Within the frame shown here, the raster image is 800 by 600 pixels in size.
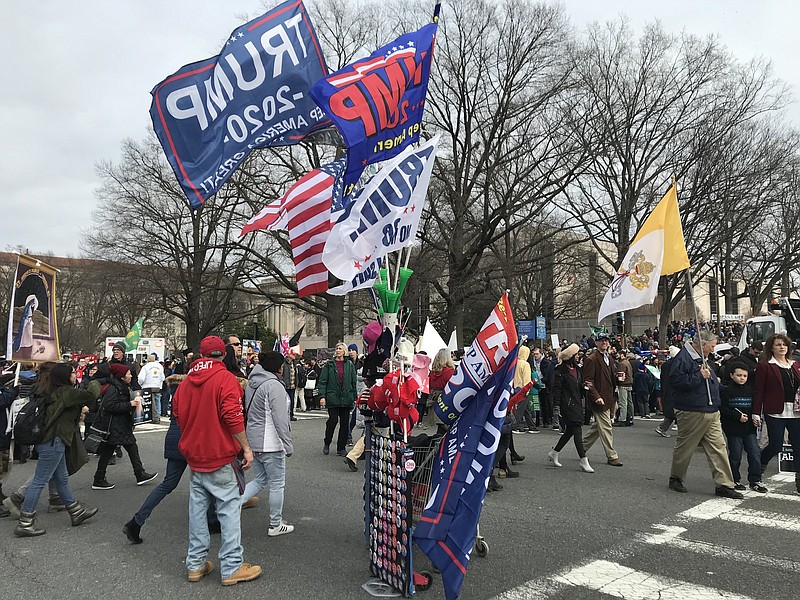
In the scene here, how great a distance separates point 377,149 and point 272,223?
2.11 metres

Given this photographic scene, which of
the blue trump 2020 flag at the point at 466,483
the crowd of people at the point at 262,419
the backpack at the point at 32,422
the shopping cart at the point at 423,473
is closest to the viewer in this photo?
the blue trump 2020 flag at the point at 466,483

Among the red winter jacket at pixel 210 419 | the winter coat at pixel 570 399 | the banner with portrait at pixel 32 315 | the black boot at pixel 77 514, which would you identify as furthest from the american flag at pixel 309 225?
the winter coat at pixel 570 399

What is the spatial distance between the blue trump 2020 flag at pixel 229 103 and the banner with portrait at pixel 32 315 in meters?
2.55

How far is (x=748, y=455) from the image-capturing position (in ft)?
25.6

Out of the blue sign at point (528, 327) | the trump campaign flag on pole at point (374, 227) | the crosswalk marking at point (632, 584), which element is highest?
the blue sign at point (528, 327)

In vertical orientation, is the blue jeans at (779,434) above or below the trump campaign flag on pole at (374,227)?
below

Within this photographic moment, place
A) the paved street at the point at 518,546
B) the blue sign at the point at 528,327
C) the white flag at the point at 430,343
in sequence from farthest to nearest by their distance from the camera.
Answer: the blue sign at the point at 528,327 < the white flag at the point at 430,343 < the paved street at the point at 518,546

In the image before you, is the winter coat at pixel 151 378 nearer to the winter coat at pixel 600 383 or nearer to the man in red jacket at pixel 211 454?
the winter coat at pixel 600 383

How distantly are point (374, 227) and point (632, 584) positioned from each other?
11.3 ft

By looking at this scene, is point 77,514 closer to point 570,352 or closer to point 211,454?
point 211,454

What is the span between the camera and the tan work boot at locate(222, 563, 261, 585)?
4691 mm

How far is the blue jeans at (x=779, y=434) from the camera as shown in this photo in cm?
752

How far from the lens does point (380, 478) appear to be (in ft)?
16.0

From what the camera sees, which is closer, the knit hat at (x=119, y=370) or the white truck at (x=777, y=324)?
the knit hat at (x=119, y=370)
